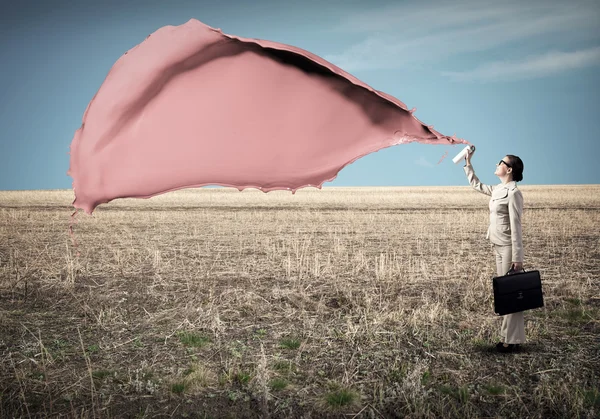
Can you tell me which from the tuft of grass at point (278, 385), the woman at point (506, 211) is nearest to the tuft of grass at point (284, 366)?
the tuft of grass at point (278, 385)

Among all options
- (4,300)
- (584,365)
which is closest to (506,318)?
(584,365)

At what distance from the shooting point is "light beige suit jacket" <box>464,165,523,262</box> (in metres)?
5.38

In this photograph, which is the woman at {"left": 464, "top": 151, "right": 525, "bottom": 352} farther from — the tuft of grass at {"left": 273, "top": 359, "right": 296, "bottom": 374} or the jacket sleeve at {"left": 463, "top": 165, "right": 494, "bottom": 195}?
the tuft of grass at {"left": 273, "top": 359, "right": 296, "bottom": 374}

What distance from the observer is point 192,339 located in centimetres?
689

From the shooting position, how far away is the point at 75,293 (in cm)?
962

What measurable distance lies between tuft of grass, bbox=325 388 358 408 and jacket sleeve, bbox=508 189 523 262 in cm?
223

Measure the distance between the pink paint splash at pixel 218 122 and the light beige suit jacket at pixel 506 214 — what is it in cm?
438

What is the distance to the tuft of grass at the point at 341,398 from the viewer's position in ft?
16.5

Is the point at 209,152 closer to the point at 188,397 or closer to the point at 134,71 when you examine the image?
the point at 134,71

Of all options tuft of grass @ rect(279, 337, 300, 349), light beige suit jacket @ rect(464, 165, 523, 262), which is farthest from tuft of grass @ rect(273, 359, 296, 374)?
light beige suit jacket @ rect(464, 165, 523, 262)

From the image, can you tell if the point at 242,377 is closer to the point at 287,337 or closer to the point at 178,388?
the point at 178,388

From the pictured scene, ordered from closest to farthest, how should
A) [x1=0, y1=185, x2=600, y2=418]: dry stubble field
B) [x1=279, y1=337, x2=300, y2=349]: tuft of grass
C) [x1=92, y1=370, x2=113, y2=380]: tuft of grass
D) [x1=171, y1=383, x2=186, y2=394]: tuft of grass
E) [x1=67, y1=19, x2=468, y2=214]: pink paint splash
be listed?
[x1=67, y1=19, x2=468, y2=214]: pink paint splash, [x1=0, y1=185, x2=600, y2=418]: dry stubble field, [x1=171, y1=383, x2=186, y2=394]: tuft of grass, [x1=92, y1=370, x2=113, y2=380]: tuft of grass, [x1=279, y1=337, x2=300, y2=349]: tuft of grass

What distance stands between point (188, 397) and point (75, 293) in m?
5.44

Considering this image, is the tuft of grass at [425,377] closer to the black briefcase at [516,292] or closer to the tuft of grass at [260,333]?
the black briefcase at [516,292]
